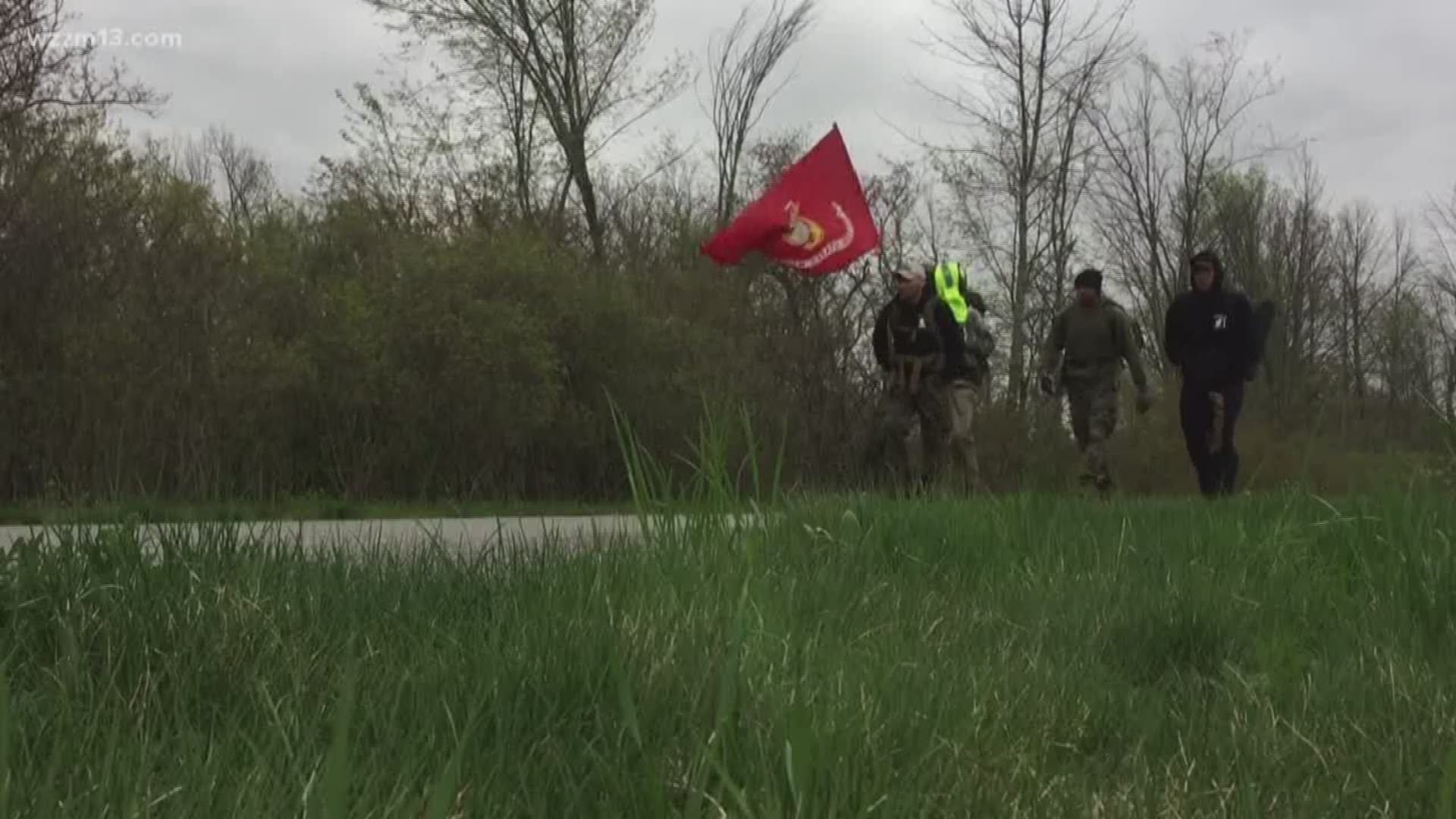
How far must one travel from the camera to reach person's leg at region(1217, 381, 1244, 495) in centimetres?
938

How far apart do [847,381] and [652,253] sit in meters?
4.49

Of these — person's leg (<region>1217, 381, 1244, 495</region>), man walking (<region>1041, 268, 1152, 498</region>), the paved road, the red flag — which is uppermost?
the red flag

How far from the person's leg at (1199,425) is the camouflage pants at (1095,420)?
0.82 metres

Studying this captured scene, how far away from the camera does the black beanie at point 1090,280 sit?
34.4 ft

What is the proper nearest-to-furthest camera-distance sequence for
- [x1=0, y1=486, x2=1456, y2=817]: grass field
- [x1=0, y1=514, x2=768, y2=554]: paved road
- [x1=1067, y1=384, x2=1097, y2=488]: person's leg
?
[x1=0, y1=486, x2=1456, y2=817]: grass field, [x1=0, y1=514, x2=768, y2=554]: paved road, [x1=1067, y1=384, x2=1097, y2=488]: person's leg

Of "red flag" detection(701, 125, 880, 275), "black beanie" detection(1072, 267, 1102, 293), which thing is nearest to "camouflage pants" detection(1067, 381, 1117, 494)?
"black beanie" detection(1072, 267, 1102, 293)

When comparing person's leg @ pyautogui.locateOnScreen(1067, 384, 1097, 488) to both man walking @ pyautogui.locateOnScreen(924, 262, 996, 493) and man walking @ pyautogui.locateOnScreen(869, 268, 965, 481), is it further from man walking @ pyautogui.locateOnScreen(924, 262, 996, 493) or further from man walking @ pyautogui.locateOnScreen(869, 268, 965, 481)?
man walking @ pyautogui.locateOnScreen(869, 268, 965, 481)

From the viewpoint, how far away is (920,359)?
10531 mm

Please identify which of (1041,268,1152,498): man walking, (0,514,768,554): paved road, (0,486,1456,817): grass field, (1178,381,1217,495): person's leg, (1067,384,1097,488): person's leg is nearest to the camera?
(0,486,1456,817): grass field

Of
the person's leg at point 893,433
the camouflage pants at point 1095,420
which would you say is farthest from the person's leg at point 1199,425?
the person's leg at point 893,433

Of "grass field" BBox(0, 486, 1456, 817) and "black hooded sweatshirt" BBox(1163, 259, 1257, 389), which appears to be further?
"black hooded sweatshirt" BBox(1163, 259, 1257, 389)

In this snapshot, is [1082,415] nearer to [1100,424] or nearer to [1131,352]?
[1100,424]

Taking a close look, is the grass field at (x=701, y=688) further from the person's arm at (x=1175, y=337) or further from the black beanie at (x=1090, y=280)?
the black beanie at (x=1090, y=280)

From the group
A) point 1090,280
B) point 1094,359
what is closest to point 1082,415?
point 1094,359
